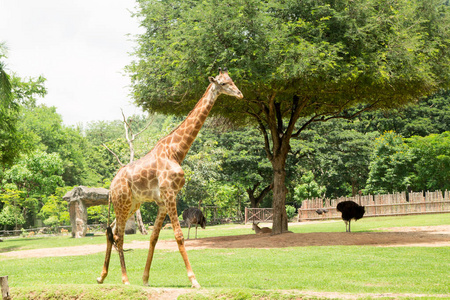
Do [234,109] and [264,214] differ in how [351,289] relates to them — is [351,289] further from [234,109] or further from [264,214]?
[264,214]

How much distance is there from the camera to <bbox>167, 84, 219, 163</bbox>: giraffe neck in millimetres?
8883

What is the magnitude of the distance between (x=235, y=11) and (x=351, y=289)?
1202cm

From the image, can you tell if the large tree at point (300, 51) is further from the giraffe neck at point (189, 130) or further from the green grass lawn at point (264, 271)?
the giraffe neck at point (189, 130)

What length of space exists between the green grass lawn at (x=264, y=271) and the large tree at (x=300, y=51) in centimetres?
663

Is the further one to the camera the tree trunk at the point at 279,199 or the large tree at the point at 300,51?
the tree trunk at the point at 279,199

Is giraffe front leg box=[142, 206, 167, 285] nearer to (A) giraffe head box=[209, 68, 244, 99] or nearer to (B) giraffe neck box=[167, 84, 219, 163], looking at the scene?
(B) giraffe neck box=[167, 84, 219, 163]

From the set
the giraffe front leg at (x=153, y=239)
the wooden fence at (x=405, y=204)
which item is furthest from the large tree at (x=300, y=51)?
the wooden fence at (x=405, y=204)

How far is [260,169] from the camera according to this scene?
4225 cm

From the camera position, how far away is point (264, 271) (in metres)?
11.5

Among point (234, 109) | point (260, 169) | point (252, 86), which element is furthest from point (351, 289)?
point (260, 169)

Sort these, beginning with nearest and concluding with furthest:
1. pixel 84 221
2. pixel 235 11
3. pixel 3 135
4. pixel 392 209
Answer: pixel 235 11, pixel 3 135, pixel 84 221, pixel 392 209

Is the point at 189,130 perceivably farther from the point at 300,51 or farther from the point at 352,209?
the point at 352,209

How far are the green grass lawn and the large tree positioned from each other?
6635 millimetres

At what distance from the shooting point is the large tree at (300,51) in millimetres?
17578
